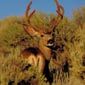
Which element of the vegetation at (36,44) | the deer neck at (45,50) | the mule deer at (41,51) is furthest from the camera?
the deer neck at (45,50)

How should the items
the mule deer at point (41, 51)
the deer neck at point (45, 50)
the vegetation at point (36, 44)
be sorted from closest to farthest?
the vegetation at point (36, 44) → the mule deer at point (41, 51) → the deer neck at point (45, 50)

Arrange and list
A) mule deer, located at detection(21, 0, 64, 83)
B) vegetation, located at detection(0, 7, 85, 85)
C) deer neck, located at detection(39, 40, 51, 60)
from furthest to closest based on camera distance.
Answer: deer neck, located at detection(39, 40, 51, 60)
mule deer, located at detection(21, 0, 64, 83)
vegetation, located at detection(0, 7, 85, 85)

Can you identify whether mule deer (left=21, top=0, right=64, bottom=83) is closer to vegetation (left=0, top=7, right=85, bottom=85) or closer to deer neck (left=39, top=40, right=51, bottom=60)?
deer neck (left=39, top=40, right=51, bottom=60)

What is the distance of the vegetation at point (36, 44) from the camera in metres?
9.61

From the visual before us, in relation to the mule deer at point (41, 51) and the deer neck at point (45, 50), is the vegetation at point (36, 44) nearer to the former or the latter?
the mule deer at point (41, 51)

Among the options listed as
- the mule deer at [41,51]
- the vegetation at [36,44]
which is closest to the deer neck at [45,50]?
the mule deer at [41,51]

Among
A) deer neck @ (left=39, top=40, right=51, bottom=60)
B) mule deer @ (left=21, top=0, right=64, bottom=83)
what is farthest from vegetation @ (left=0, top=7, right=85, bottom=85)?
deer neck @ (left=39, top=40, right=51, bottom=60)

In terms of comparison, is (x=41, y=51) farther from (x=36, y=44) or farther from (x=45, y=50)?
(x=36, y=44)

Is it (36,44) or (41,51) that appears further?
(36,44)

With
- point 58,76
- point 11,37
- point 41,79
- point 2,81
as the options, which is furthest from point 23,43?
point 2,81

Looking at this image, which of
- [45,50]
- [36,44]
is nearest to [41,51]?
[45,50]

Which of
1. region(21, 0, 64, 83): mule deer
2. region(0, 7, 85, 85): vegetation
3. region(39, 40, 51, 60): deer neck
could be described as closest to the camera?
region(0, 7, 85, 85): vegetation

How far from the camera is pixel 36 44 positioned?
16797 mm

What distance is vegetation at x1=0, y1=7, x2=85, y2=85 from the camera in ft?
31.5
